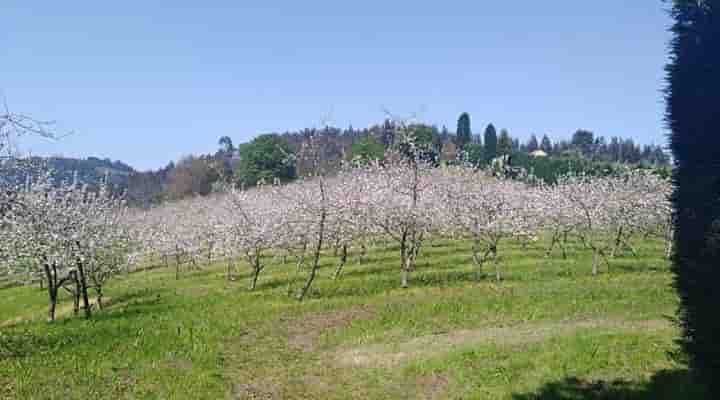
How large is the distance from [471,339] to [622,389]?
4205mm

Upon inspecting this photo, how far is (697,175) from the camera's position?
5.62 metres

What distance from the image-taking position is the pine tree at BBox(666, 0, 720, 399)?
541 cm

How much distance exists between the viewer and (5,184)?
1045 cm

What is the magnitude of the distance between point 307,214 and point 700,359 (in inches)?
697

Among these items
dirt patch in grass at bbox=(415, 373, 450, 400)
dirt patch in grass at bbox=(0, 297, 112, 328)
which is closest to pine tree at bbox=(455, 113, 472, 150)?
dirt patch in grass at bbox=(0, 297, 112, 328)

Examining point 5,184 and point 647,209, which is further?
point 647,209

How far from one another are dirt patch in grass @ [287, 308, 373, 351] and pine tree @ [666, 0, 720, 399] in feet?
28.1

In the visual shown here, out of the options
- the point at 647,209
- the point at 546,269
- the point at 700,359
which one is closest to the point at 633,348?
the point at 700,359

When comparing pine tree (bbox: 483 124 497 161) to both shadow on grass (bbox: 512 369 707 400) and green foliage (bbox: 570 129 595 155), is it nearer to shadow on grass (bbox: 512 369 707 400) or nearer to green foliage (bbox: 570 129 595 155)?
green foliage (bbox: 570 129 595 155)

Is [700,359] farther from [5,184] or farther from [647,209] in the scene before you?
[647,209]

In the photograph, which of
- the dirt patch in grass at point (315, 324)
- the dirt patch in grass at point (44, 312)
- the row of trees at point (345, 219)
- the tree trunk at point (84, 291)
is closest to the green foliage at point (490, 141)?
the row of trees at point (345, 219)

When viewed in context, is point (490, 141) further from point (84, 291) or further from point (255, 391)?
point (255, 391)

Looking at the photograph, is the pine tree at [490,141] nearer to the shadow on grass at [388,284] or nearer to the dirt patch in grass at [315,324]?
the shadow on grass at [388,284]

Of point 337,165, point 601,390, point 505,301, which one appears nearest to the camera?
point 601,390
